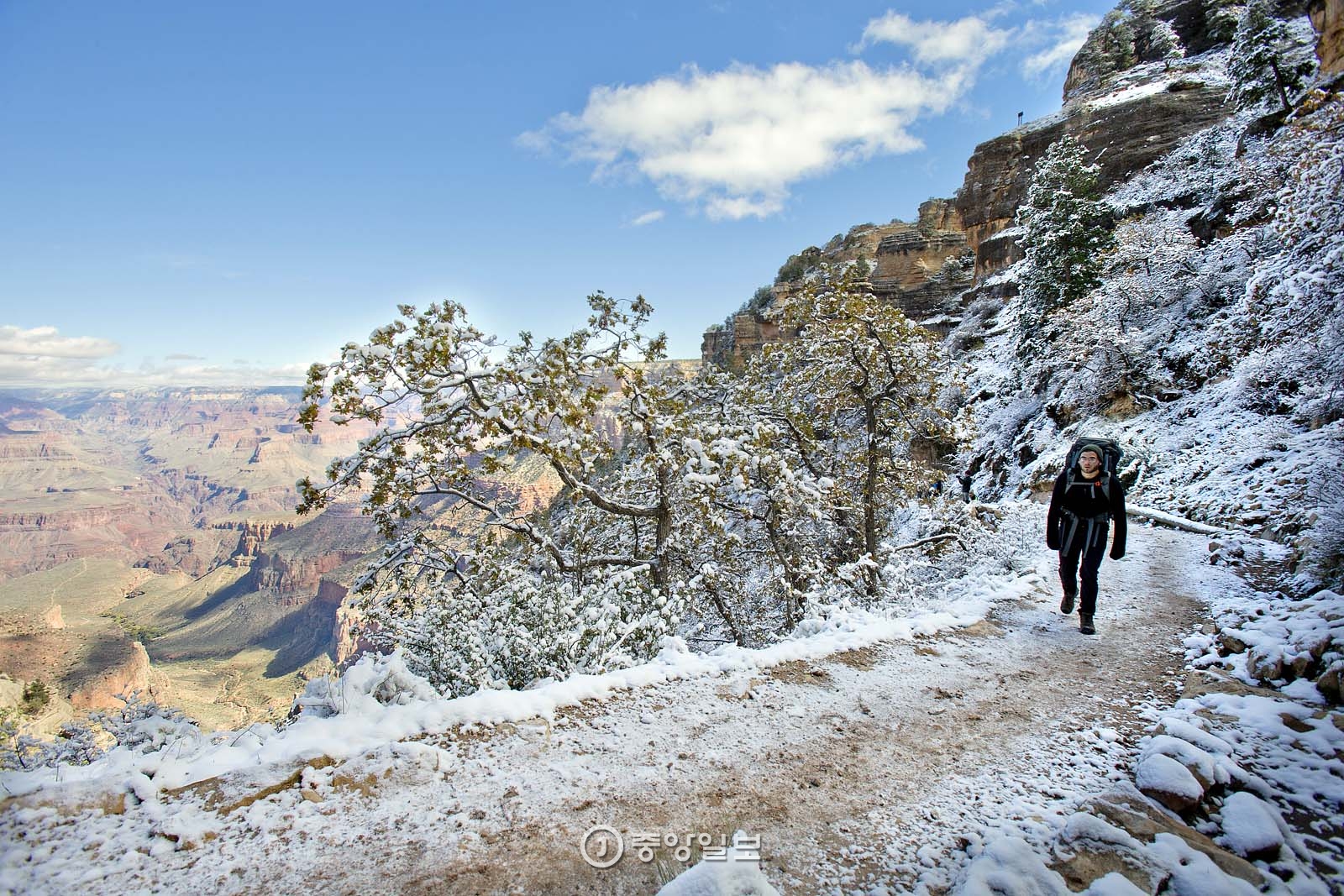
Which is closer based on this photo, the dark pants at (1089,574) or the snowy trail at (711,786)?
the snowy trail at (711,786)

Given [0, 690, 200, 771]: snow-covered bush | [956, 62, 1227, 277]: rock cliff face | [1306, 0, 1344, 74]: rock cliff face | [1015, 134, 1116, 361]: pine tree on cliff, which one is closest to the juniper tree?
[0, 690, 200, 771]: snow-covered bush

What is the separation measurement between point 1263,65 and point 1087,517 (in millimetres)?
25607

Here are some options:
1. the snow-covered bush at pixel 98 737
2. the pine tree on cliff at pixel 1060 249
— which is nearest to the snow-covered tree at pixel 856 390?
the snow-covered bush at pixel 98 737

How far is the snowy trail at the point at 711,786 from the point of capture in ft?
7.45

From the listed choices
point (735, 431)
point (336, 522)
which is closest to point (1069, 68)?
point (735, 431)

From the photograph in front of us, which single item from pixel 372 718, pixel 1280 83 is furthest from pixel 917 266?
pixel 372 718

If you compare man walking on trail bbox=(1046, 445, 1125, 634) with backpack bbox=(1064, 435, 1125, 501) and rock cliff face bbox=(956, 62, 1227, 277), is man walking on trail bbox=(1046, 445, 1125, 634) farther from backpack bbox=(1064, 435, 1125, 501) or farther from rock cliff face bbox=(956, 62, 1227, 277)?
rock cliff face bbox=(956, 62, 1227, 277)

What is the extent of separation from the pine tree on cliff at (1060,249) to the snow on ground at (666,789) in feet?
59.0

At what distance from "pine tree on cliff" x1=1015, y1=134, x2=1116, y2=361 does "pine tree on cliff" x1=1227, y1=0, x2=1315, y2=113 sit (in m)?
5.06

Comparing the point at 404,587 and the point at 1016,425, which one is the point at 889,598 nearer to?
the point at 404,587

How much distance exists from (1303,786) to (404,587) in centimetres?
857

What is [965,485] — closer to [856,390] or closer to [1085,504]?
[856,390]

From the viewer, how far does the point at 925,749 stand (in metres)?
3.27

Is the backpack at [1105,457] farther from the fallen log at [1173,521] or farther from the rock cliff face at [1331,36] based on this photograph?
the rock cliff face at [1331,36]
